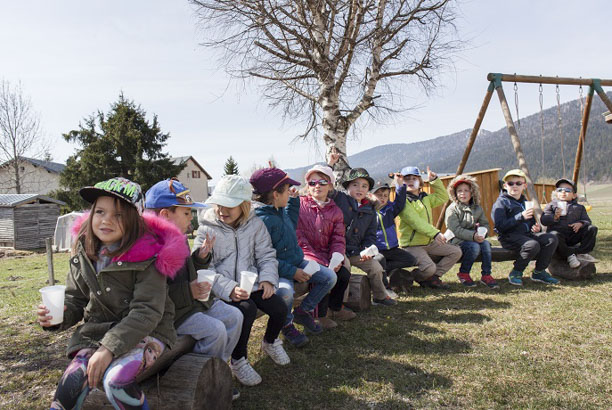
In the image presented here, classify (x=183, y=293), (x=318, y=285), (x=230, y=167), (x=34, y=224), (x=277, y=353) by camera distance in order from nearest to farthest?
(x=183, y=293), (x=277, y=353), (x=318, y=285), (x=34, y=224), (x=230, y=167)

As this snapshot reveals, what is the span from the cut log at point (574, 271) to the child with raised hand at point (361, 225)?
2682mm

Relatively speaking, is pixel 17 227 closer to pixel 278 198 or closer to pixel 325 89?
pixel 325 89

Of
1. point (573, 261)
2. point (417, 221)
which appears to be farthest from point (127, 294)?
point (573, 261)

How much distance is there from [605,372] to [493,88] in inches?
218

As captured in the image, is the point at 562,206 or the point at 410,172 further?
the point at 562,206

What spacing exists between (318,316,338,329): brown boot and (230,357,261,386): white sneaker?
133 cm

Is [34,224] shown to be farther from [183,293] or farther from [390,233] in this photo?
[183,293]

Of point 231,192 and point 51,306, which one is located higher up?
point 231,192

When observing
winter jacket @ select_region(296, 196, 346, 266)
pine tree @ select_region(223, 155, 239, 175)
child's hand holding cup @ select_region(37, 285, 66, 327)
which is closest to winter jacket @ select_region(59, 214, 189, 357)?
child's hand holding cup @ select_region(37, 285, 66, 327)

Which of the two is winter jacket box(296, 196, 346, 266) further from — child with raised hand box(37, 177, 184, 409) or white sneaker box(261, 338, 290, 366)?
child with raised hand box(37, 177, 184, 409)

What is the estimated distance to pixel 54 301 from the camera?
2.22 m

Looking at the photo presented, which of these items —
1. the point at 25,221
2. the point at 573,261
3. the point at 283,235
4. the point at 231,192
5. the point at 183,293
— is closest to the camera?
the point at 183,293

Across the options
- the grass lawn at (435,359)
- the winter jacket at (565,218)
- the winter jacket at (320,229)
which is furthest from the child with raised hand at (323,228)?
the winter jacket at (565,218)

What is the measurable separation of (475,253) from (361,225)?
1.93 m
